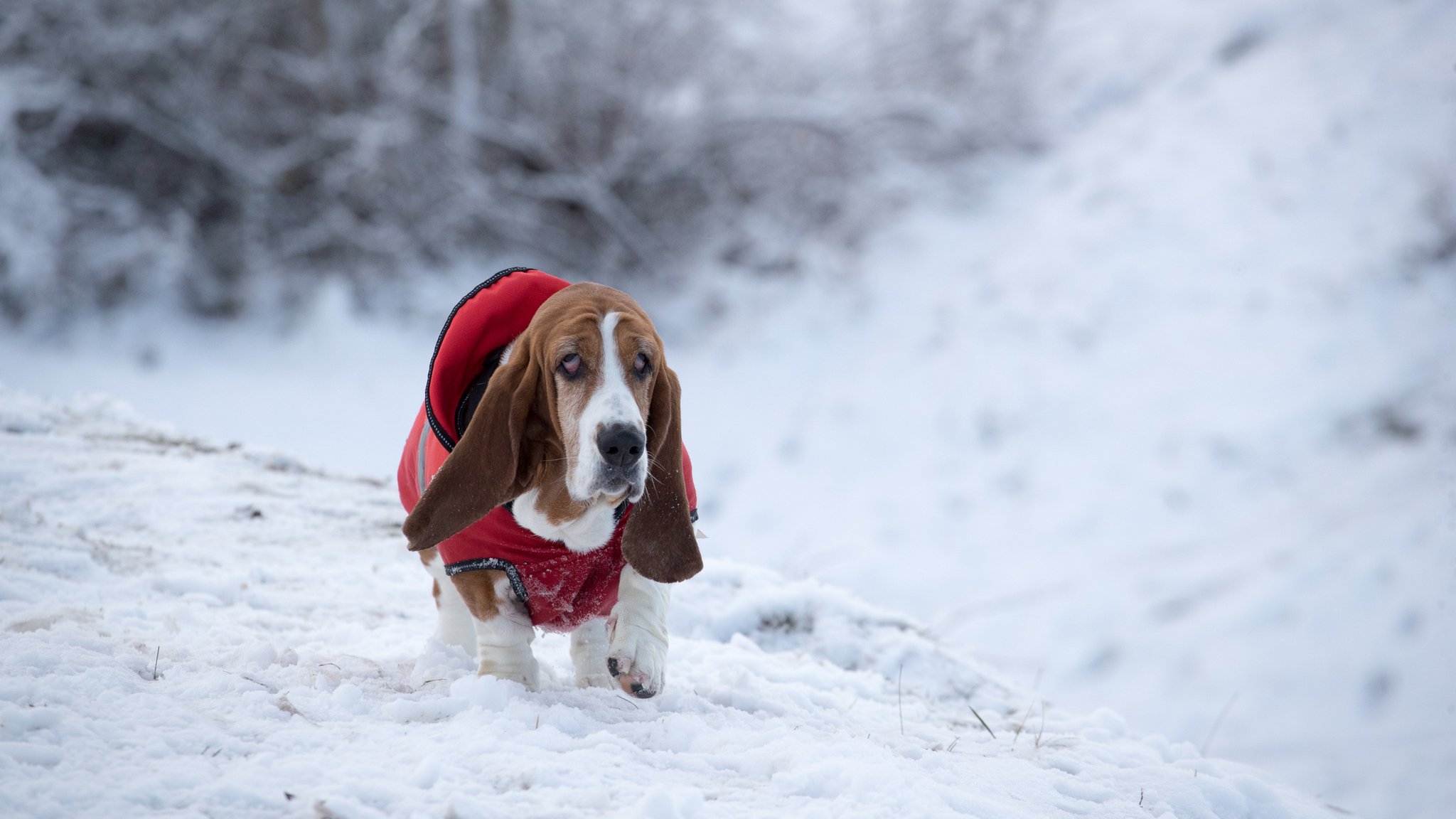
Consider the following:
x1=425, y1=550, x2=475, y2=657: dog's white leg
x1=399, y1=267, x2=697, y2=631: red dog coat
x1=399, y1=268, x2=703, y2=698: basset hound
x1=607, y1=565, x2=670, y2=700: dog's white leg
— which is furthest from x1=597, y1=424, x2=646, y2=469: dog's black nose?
x1=425, y1=550, x2=475, y2=657: dog's white leg

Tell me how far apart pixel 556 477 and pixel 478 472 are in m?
0.18

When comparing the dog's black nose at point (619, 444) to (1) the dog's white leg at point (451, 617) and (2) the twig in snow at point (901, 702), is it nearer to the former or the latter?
(1) the dog's white leg at point (451, 617)

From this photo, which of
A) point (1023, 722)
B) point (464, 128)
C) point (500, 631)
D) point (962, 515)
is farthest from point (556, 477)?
point (464, 128)

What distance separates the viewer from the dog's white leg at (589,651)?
2.56m

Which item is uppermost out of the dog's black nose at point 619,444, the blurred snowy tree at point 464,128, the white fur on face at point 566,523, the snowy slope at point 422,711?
the blurred snowy tree at point 464,128

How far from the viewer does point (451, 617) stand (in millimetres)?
2625

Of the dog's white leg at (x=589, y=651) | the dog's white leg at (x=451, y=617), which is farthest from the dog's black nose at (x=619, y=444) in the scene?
the dog's white leg at (x=451, y=617)

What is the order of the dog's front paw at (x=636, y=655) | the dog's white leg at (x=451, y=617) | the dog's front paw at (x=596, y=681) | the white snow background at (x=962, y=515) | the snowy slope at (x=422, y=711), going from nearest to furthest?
the snowy slope at (x=422, y=711)
the white snow background at (x=962, y=515)
the dog's front paw at (x=636, y=655)
the dog's front paw at (x=596, y=681)
the dog's white leg at (x=451, y=617)

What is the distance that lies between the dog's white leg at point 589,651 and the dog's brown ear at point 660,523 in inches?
15.6

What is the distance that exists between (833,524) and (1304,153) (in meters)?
4.58

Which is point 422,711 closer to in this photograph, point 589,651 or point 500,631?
point 500,631

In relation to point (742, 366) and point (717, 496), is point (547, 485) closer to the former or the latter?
point (717, 496)

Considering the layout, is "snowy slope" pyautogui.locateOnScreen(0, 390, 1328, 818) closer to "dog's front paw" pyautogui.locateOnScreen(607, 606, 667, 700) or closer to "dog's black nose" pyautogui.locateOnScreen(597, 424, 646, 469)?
"dog's front paw" pyautogui.locateOnScreen(607, 606, 667, 700)

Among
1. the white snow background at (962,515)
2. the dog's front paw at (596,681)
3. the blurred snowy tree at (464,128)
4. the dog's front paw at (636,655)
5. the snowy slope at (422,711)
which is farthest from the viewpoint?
the blurred snowy tree at (464,128)
